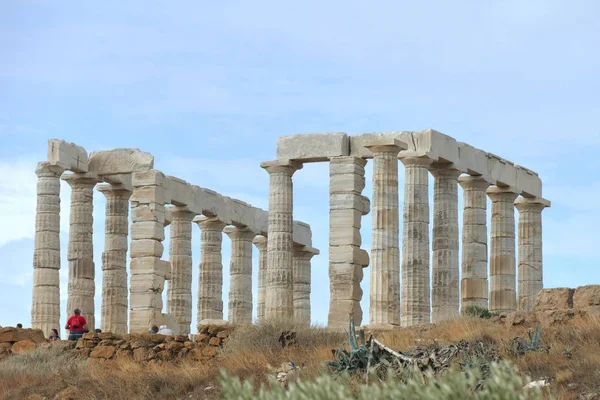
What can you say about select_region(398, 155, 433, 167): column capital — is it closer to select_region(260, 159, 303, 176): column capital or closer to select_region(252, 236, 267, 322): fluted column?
select_region(260, 159, 303, 176): column capital

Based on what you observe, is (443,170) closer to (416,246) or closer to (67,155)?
(416,246)

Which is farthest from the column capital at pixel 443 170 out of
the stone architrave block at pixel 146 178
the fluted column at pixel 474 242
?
the stone architrave block at pixel 146 178

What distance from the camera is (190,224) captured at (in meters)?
51.8

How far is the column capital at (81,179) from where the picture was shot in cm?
4775

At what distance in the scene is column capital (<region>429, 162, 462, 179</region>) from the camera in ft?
150

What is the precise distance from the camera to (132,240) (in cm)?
4694

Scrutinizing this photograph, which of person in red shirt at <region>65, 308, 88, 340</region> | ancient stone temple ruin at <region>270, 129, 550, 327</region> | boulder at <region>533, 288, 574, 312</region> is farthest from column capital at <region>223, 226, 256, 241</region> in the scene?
boulder at <region>533, 288, 574, 312</region>

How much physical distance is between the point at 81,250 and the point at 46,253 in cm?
201

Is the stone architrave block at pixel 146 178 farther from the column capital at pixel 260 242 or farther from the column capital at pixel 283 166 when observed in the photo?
the column capital at pixel 260 242

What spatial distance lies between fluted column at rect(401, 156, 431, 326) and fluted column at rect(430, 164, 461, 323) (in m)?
1.17

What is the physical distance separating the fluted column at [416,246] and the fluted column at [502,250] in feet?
18.8

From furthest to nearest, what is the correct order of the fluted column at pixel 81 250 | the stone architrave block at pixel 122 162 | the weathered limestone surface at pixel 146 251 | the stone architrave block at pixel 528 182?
1. the stone architrave block at pixel 528 182
2. the fluted column at pixel 81 250
3. the stone architrave block at pixel 122 162
4. the weathered limestone surface at pixel 146 251

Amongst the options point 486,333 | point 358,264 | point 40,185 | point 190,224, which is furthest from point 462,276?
point 486,333

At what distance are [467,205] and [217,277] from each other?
36.5ft
